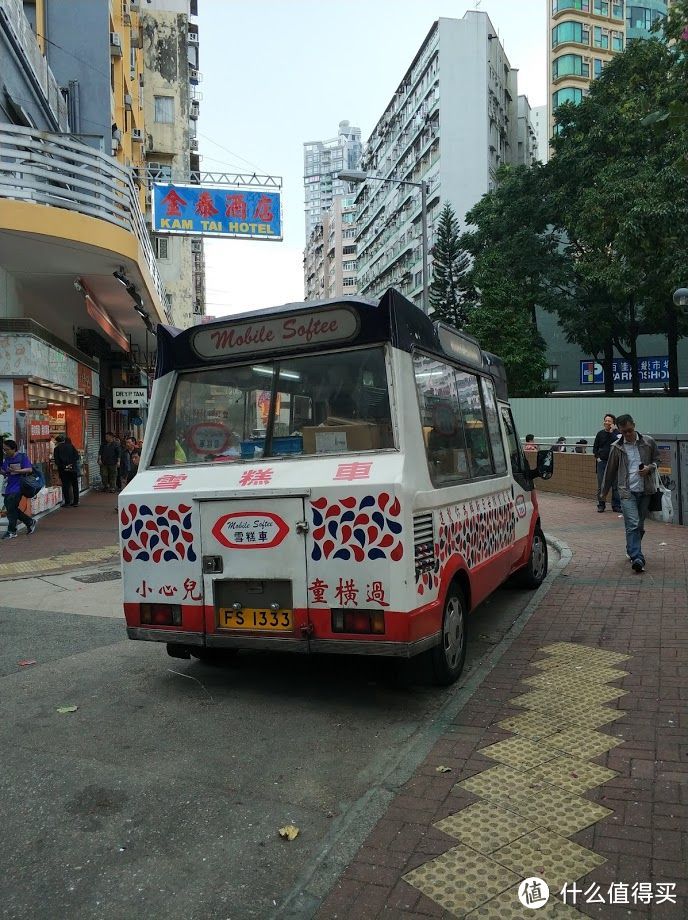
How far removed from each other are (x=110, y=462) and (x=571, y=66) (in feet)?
178

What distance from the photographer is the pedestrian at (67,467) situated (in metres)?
17.6

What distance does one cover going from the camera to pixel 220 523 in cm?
493

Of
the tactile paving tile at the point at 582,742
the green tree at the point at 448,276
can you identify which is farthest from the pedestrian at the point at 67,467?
the green tree at the point at 448,276

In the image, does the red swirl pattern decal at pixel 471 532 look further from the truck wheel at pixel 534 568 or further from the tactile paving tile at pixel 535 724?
the truck wheel at pixel 534 568

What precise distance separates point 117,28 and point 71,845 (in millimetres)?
27585

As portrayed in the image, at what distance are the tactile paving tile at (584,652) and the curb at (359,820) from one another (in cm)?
77

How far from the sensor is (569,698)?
4.98 meters

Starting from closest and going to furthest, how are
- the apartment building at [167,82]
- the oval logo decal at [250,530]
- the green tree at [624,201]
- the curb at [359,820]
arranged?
the curb at [359,820]
the oval logo decal at [250,530]
the green tree at [624,201]
the apartment building at [167,82]

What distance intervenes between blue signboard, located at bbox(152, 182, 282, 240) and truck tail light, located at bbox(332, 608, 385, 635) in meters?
15.6

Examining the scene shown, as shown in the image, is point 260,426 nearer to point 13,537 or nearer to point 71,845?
point 71,845

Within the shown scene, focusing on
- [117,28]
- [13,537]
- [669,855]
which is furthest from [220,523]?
[117,28]

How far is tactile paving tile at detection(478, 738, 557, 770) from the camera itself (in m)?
4.01

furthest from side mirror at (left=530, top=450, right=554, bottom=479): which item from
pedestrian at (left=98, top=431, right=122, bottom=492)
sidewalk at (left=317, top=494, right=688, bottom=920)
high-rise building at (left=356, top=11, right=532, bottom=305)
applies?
high-rise building at (left=356, top=11, right=532, bottom=305)

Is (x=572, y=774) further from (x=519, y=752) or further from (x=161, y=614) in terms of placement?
(x=161, y=614)
